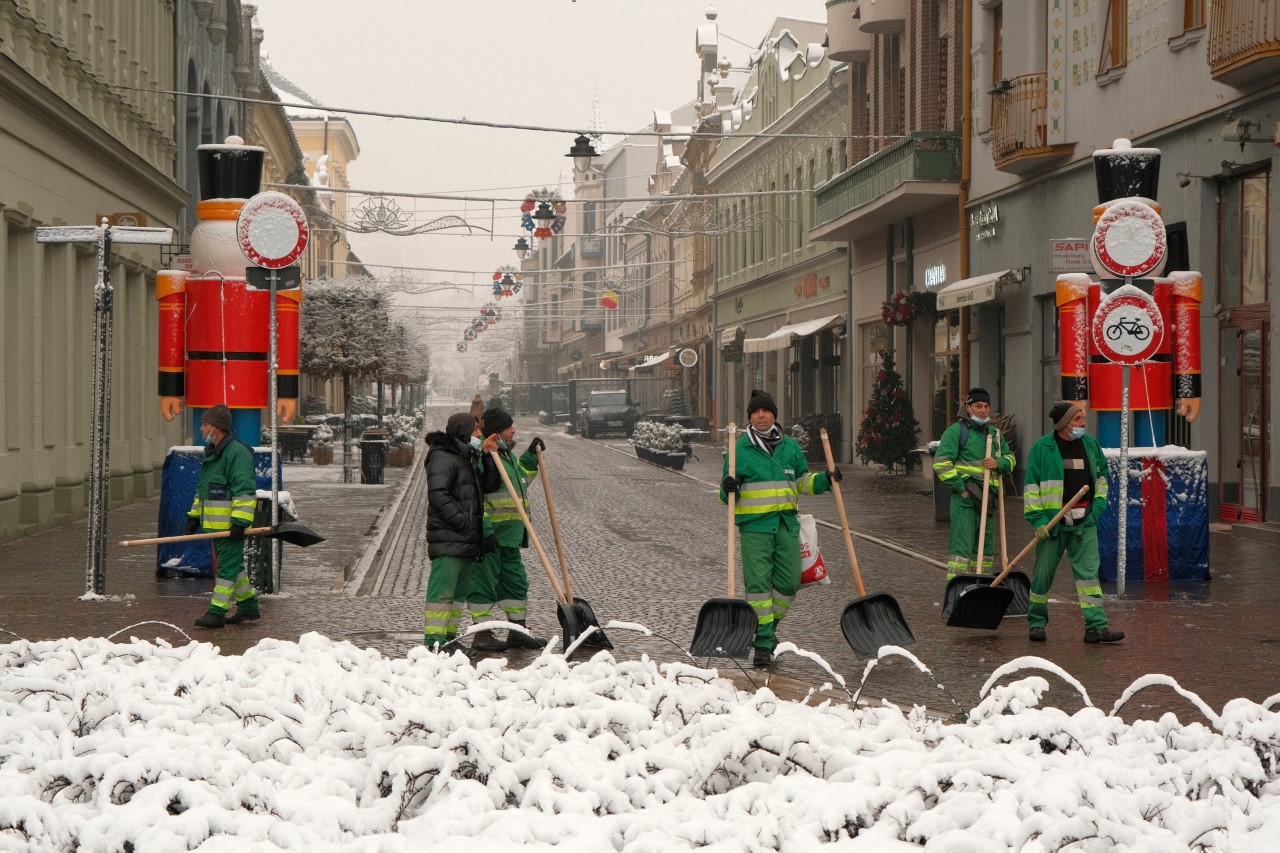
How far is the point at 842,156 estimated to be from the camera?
39.2m

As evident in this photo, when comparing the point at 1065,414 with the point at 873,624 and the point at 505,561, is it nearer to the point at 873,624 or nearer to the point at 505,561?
the point at 873,624

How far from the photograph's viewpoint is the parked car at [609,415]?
5825 centimetres

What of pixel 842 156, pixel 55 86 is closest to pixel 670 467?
pixel 842 156

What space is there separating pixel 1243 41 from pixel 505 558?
1071 cm

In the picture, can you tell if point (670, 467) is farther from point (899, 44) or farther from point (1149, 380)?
point (1149, 380)

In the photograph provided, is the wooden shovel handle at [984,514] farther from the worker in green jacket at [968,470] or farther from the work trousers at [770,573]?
the work trousers at [770,573]

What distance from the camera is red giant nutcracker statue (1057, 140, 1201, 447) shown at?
1383cm

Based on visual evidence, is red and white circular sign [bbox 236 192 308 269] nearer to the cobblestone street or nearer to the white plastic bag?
the cobblestone street

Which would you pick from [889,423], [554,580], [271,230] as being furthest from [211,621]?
[889,423]

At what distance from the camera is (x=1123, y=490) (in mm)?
13562

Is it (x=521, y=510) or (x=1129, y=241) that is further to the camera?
(x=1129, y=241)

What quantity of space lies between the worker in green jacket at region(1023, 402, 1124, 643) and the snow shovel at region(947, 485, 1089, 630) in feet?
0.34

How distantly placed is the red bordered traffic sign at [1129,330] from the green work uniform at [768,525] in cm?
419

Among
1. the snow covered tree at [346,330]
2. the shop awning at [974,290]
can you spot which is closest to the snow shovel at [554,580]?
the shop awning at [974,290]
